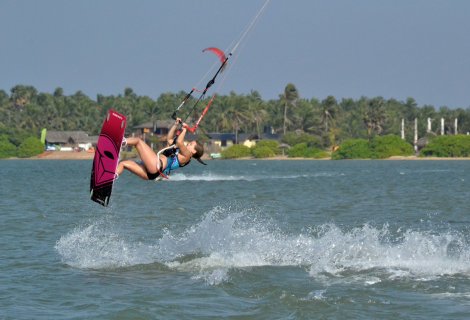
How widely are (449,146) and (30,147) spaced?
5669 cm

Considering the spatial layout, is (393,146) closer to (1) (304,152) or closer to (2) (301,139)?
(1) (304,152)

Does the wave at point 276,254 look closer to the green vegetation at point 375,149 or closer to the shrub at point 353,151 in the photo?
the green vegetation at point 375,149

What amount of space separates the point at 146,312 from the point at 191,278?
2184 millimetres

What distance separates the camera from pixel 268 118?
12875cm

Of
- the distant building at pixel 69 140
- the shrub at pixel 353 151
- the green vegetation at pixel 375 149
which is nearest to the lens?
the green vegetation at pixel 375 149

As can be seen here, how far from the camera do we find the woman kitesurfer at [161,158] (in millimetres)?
12227

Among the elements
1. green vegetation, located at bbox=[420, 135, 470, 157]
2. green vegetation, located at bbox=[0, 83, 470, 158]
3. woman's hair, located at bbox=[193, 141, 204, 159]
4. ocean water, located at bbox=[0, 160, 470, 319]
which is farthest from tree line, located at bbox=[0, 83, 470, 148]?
woman's hair, located at bbox=[193, 141, 204, 159]

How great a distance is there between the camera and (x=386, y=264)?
13.7 m

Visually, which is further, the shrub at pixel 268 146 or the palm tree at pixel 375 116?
the palm tree at pixel 375 116

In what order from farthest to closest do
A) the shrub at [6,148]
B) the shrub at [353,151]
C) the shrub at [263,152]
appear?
the shrub at [6,148] → the shrub at [263,152] → the shrub at [353,151]

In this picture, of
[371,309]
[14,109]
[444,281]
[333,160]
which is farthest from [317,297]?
[14,109]

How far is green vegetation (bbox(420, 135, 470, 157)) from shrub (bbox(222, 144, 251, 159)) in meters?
22.9

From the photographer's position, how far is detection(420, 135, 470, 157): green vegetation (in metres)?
104

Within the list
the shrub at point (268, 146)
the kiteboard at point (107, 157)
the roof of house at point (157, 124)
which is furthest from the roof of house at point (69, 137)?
the kiteboard at point (107, 157)
